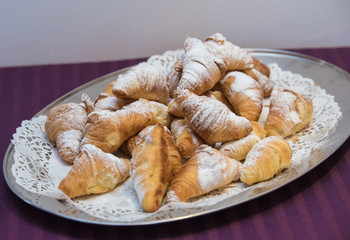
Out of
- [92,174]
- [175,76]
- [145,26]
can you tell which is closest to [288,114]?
[175,76]

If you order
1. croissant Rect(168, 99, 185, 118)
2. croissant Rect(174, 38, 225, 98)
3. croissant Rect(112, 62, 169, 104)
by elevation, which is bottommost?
croissant Rect(168, 99, 185, 118)

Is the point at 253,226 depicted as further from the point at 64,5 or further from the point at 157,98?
the point at 64,5

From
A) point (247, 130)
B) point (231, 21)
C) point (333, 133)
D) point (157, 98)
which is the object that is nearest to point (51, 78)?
point (157, 98)

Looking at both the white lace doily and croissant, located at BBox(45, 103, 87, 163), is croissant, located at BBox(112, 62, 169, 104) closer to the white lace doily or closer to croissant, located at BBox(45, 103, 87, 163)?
croissant, located at BBox(45, 103, 87, 163)

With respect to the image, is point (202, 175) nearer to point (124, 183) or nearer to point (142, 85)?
point (124, 183)

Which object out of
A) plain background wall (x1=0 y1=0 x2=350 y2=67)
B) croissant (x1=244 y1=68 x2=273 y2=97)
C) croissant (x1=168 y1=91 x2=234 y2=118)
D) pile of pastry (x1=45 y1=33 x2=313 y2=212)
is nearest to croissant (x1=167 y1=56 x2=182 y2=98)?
pile of pastry (x1=45 y1=33 x2=313 y2=212)
